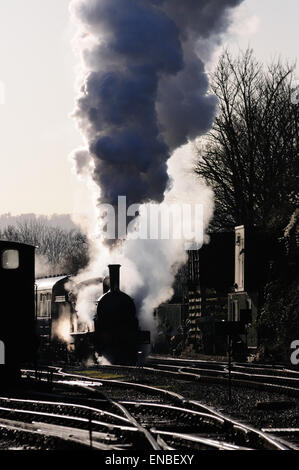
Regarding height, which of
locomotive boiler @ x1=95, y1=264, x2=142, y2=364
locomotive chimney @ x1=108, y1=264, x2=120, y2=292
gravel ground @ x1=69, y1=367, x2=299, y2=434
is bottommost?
gravel ground @ x1=69, y1=367, x2=299, y2=434

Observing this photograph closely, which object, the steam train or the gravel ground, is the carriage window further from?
the gravel ground

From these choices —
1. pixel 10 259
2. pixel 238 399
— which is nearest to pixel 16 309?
pixel 10 259

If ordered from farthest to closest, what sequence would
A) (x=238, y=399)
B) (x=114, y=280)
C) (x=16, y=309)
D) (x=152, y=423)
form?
(x=114, y=280) < (x=16, y=309) < (x=238, y=399) < (x=152, y=423)

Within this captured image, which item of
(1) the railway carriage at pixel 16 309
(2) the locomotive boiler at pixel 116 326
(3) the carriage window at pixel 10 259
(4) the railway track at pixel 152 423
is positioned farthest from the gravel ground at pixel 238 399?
(3) the carriage window at pixel 10 259

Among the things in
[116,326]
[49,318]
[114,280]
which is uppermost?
[114,280]

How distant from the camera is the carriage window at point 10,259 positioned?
Answer: 66.4 ft

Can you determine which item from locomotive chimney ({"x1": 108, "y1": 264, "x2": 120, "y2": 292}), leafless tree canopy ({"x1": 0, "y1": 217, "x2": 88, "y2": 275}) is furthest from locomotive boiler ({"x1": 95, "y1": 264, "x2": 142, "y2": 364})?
leafless tree canopy ({"x1": 0, "y1": 217, "x2": 88, "y2": 275})

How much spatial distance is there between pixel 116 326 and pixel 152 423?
15.2 metres

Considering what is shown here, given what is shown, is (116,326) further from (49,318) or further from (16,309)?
(16,309)

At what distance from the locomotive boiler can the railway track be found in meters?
8.31

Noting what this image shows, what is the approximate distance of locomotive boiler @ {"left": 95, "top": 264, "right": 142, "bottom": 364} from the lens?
96.6ft

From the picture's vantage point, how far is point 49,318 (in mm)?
36969

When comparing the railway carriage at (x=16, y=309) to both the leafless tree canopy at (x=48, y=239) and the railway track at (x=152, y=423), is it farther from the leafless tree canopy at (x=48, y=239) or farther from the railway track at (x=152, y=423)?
the leafless tree canopy at (x=48, y=239)

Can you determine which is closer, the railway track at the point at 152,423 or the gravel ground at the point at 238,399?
the railway track at the point at 152,423
